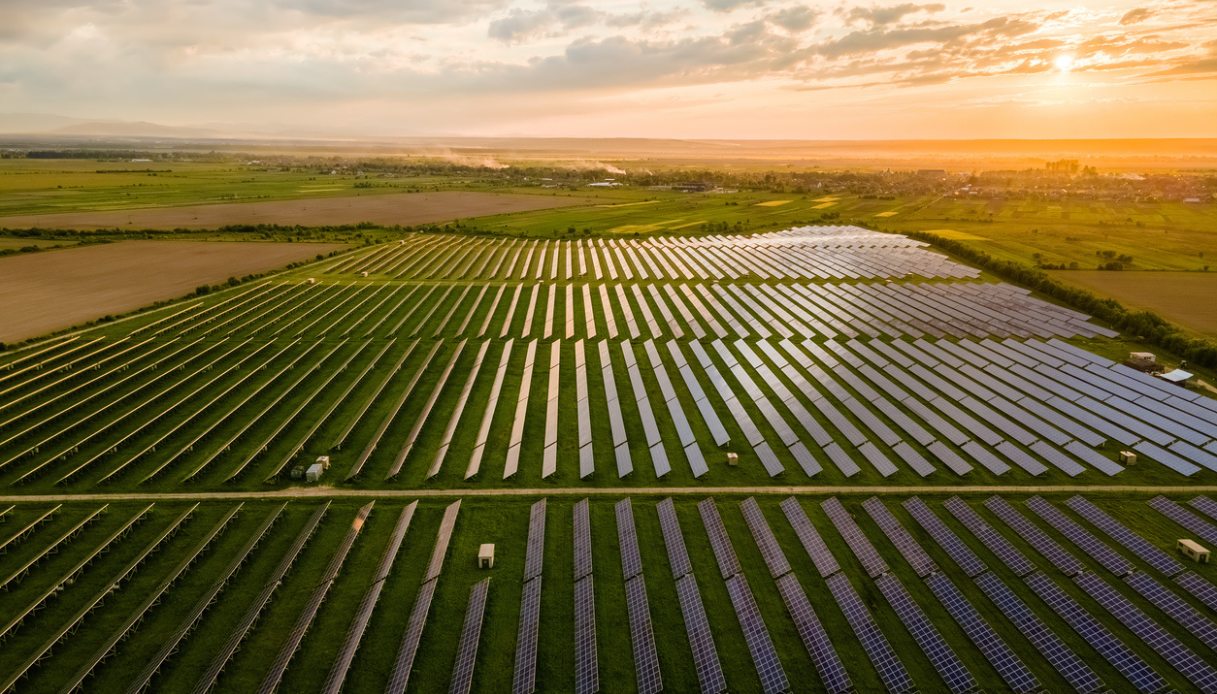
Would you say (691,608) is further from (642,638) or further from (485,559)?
(485,559)

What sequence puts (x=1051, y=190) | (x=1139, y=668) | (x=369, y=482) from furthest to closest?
(x=1051, y=190), (x=369, y=482), (x=1139, y=668)

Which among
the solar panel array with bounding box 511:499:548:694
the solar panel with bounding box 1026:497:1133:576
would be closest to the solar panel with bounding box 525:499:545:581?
the solar panel array with bounding box 511:499:548:694

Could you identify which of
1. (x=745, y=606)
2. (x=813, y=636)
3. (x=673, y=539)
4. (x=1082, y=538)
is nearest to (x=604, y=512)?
(x=673, y=539)

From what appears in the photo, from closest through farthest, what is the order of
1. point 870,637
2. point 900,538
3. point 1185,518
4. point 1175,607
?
point 870,637 < point 1175,607 < point 900,538 < point 1185,518

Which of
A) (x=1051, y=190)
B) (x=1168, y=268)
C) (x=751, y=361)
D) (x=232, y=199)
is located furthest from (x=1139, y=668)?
(x=1051, y=190)

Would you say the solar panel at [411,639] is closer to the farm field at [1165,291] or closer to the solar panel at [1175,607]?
the solar panel at [1175,607]

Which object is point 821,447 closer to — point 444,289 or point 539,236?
point 444,289

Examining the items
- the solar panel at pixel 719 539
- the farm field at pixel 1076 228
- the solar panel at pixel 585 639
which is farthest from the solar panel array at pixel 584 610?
the farm field at pixel 1076 228
